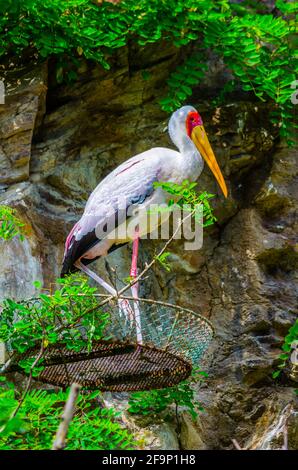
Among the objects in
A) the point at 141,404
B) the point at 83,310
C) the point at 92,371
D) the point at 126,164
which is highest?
the point at 126,164

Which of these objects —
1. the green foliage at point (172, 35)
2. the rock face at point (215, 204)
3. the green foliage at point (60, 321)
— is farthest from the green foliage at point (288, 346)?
the green foliage at point (172, 35)

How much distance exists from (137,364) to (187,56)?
228cm

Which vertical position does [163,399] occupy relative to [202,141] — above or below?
below

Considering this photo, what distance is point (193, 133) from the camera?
511 cm

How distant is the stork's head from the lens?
5.03m

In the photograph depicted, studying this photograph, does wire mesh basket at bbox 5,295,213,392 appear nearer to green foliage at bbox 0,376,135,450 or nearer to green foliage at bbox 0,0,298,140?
green foliage at bbox 0,376,135,450

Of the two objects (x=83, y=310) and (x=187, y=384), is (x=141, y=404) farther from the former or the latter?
(x=83, y=310)

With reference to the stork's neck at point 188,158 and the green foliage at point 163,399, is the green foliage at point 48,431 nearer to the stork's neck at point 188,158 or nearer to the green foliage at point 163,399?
the green foliage at point 163,399

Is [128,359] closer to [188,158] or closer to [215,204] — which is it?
[188,158]

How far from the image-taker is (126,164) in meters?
4.92

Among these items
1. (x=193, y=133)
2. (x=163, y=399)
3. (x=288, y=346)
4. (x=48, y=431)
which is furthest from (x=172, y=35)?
(x=48, y=431)

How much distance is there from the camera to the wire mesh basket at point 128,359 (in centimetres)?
412

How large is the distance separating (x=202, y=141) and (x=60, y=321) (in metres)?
1.54
